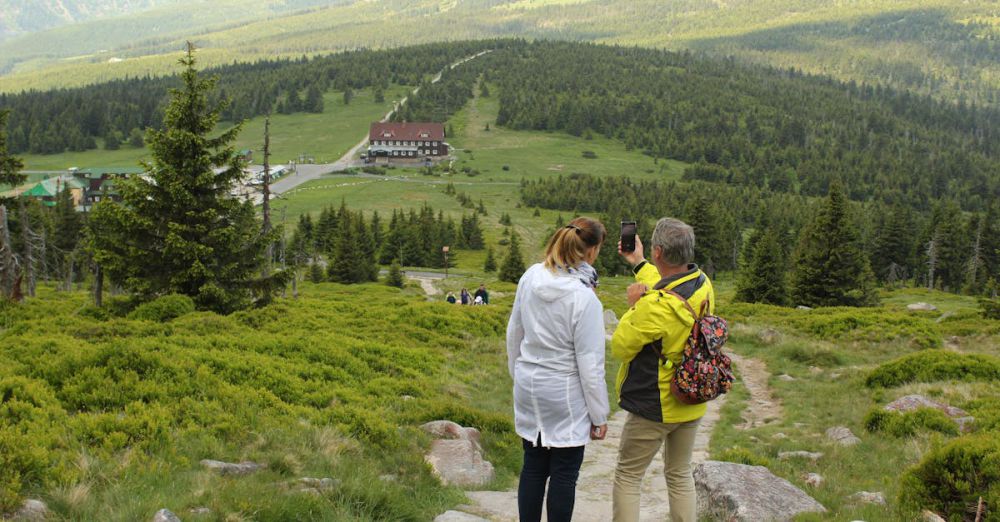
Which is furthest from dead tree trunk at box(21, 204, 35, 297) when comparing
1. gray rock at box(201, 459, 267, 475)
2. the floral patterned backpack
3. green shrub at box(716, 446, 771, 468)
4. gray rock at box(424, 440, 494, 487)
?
the floral patterned backpack

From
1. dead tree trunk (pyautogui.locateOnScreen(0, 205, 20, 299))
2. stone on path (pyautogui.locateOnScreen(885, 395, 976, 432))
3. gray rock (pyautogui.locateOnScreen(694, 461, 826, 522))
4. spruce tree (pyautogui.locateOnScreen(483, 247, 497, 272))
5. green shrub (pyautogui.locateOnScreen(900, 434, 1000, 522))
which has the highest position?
green shrub (pyautogui.locateOnScreen(900, 434, 1000, 522))

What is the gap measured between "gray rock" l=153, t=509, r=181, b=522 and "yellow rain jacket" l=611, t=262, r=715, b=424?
4.08 metres

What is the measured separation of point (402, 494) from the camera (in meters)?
7.50

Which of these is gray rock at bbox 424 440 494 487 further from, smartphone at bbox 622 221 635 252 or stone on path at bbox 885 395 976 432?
stone on path at bbox 885 395 976 432

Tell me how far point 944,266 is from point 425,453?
90.5m

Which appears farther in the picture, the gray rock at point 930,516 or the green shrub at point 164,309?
the green shrub at point 164,309

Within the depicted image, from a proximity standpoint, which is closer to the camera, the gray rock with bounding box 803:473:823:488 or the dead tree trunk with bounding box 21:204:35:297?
the gray rock with bounding box 803:473:823:488

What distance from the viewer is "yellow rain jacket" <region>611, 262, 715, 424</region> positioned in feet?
19.6

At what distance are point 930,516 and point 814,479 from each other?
2251 millimetres

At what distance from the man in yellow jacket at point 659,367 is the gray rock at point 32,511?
16.7 ft

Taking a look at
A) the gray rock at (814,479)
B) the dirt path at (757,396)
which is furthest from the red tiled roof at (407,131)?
the gray rock at (814,479)

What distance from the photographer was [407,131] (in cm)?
17788

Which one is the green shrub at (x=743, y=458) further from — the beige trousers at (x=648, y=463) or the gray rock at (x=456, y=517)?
the gray rock at (x=456, y=517)

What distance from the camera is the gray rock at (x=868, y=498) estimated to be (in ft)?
27.8
